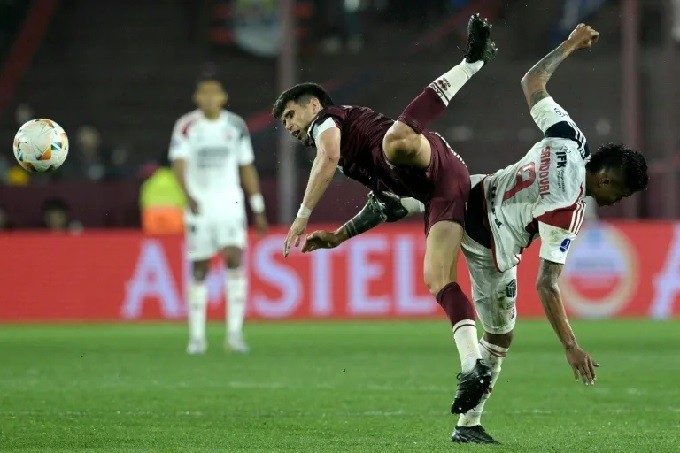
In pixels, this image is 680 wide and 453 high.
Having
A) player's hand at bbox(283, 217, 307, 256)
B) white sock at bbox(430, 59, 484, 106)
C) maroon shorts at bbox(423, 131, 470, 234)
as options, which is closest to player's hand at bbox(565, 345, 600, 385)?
maroon shorts at bbox(423, 131, 470, 234)

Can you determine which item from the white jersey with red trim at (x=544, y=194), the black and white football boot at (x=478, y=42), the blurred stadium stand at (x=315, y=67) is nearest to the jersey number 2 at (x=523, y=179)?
the white jersey with red trim at (x=544, y=194)

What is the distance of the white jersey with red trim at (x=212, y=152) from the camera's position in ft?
43.7

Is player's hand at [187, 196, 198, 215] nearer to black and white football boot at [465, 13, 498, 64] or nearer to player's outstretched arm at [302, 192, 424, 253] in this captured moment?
player's outstretched arm at [302, 192, 424, 253]

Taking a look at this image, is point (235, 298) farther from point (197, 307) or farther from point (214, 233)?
point (214, 233)

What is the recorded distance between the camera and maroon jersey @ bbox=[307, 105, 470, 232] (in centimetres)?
713

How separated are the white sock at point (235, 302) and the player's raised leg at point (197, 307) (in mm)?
235

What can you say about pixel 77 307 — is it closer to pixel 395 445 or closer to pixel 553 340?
pixel 553 340

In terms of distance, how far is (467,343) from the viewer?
6645 mm

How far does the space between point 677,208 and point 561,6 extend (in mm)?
4810

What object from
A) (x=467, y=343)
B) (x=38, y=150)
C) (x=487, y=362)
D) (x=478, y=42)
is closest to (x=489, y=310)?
(x=487, y=362)

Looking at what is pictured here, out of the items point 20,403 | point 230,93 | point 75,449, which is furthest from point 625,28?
point 75,449

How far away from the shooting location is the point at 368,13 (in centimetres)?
2322

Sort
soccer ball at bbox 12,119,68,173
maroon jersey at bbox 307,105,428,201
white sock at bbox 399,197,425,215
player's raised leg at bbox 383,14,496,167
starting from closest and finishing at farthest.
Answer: player's raised leg at bbox 383,14,496,167, maroon jersey at bbox 307,105,428,201, white sock at bbox 399,197,425,215, soccer ball at bbox 12,119,68,173

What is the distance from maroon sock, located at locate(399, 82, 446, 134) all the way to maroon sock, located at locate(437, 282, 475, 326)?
75 centimetres
